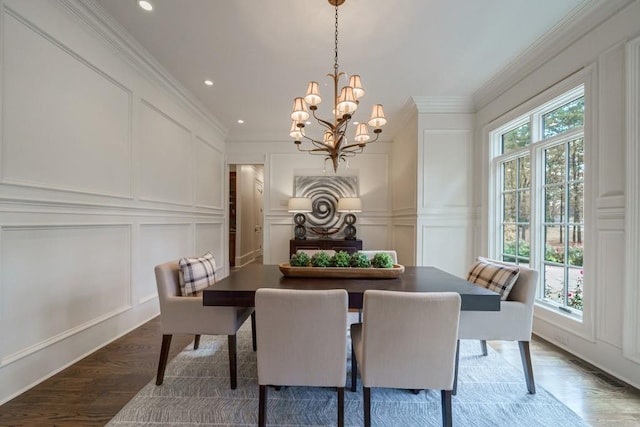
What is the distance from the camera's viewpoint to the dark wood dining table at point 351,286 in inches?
58.0

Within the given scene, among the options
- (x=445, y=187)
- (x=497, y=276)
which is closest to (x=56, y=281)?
(x=497, y=276)

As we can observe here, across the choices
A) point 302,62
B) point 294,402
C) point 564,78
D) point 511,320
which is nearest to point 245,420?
point 294,402

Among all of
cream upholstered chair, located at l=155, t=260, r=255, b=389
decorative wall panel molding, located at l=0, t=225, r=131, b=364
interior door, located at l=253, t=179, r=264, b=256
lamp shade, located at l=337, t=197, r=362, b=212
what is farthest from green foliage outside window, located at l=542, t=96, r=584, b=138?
interior door, located at l=253, t=179, r=264, b=256

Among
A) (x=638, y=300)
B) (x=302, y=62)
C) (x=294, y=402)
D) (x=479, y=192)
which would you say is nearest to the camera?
(x=294, y=402)

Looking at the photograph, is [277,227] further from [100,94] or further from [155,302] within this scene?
[100,94]

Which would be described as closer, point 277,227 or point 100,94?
point 100,94

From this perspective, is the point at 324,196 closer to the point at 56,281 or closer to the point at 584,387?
the point at 56,281

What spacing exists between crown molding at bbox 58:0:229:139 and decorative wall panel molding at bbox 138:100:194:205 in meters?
0.32

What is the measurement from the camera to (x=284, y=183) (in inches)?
212

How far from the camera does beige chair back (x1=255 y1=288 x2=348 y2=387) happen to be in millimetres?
1307

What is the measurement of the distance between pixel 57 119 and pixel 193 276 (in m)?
1.45

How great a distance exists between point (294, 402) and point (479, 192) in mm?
3385

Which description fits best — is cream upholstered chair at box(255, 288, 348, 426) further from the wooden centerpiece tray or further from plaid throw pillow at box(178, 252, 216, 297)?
plaid throw pillow at box(178, 252, 216, 297)

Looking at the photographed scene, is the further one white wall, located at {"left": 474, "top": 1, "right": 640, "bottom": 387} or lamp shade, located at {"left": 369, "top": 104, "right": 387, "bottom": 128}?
lamp shade, located at {"left": 369, "top": 104, "right": 387, "bottom": 128}
